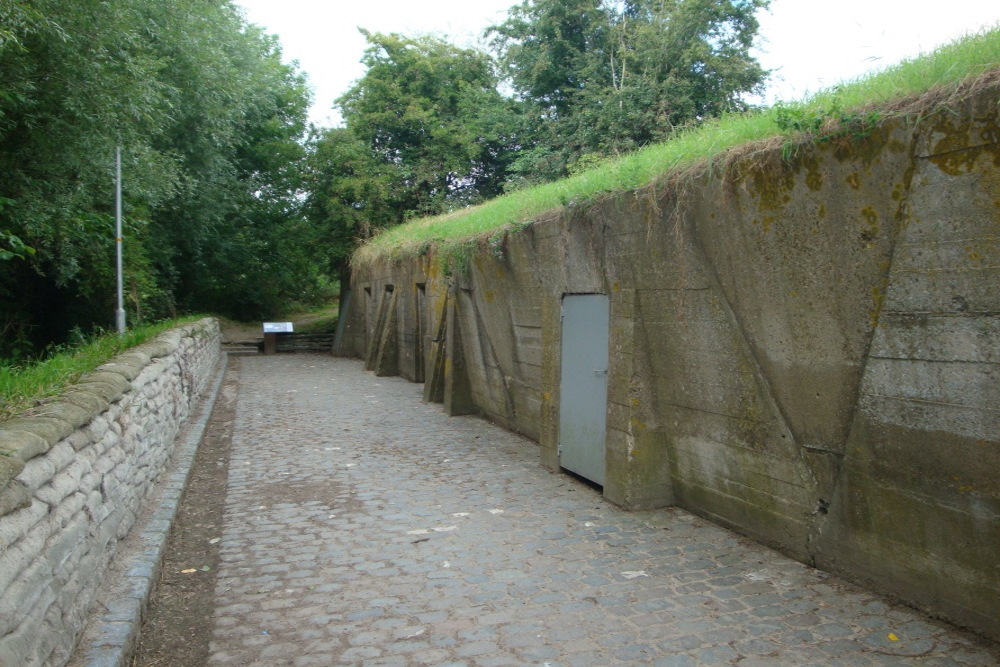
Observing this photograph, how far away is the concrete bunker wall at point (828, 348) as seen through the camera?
12.1 feet

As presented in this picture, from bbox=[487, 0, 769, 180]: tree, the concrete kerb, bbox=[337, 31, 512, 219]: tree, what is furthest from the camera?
bbox=[337, 31, 512, 219]: tree

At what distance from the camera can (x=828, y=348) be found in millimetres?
4551

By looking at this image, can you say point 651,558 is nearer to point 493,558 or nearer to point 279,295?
point 493,558

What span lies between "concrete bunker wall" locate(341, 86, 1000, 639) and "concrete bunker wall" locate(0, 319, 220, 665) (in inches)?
161

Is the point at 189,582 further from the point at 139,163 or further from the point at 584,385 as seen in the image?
the point at 139,163

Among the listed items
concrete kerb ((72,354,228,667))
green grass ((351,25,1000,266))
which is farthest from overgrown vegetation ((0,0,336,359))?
green grass ((351,25,1000,266))

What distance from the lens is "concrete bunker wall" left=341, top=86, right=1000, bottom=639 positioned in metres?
3.70

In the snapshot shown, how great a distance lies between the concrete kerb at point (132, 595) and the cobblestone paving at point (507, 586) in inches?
18.0

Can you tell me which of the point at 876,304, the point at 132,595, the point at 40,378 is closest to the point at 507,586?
the point at 132,595

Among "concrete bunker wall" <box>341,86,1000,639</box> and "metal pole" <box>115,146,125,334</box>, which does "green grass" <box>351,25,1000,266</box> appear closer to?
"concrete bunker wall" <box>341,86,1000,639</box>

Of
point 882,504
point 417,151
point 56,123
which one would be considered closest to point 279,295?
point 417,151

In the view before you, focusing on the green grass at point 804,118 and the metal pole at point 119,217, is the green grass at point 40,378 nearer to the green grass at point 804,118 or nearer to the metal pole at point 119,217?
the green grass at point 804,118

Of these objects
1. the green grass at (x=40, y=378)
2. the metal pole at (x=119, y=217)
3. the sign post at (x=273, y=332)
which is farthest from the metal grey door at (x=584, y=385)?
the sign post at (x=273, y=332)

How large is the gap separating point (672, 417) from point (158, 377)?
5.48 meters
